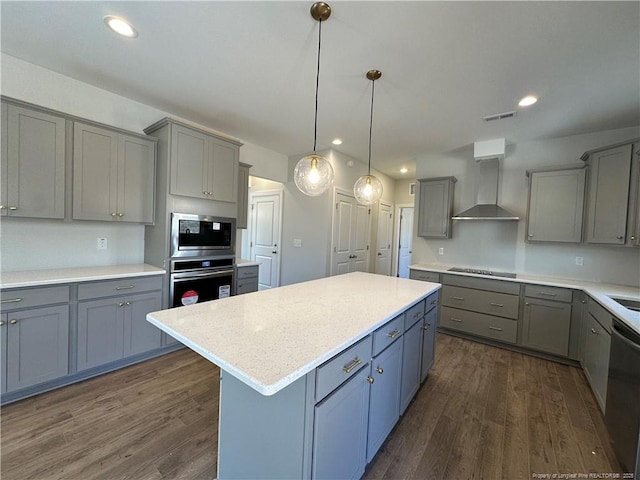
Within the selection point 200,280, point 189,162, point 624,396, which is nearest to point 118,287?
point 200,280

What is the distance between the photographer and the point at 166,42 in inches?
75.2

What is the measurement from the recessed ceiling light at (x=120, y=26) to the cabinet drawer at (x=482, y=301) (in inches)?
161

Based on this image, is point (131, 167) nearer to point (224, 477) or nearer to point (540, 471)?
point (224, 477)

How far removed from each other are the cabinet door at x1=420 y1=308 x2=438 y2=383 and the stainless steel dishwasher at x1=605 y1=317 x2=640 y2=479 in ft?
3.72

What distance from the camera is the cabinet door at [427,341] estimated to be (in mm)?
2188

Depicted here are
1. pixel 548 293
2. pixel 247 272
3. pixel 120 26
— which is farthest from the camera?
pixel 247 272

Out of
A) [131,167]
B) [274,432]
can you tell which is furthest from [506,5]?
[131,167]

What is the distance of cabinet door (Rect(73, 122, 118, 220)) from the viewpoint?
231 cm

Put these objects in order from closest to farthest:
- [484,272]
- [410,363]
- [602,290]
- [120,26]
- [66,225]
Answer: [120,26], [410,363], [66,225], [602,290], [484,272]

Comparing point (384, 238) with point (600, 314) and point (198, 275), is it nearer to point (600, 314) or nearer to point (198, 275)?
point (600, 314)

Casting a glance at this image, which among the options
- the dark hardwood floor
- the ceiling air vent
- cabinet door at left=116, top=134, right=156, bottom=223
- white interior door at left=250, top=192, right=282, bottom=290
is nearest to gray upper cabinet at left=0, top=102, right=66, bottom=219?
cabinet door at left=116, top=134, right=156, bottom=223

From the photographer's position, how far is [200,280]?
2.90 meters

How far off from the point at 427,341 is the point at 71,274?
312 centimetres

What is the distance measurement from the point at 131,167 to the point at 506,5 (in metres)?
3.25
